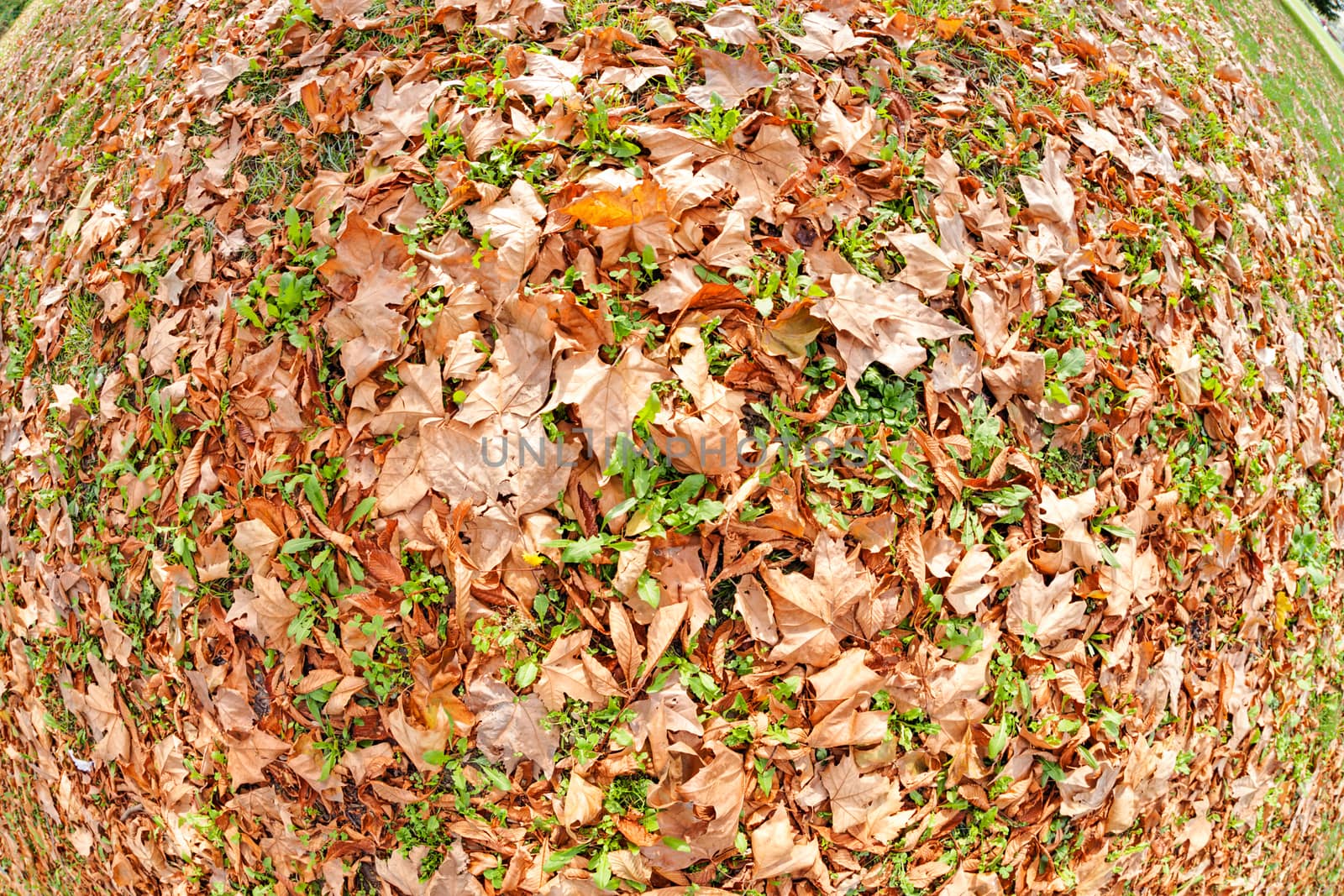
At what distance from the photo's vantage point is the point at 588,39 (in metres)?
2.12

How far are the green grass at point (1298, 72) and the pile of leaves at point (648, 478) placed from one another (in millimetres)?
2903

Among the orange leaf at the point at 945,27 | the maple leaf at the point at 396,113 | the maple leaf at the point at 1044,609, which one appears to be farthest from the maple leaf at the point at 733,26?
the maple leaf at the point at 1044,609

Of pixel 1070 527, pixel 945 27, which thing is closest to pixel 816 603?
pixel 1070 527

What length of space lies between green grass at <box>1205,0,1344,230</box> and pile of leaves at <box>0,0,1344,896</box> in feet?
9.52

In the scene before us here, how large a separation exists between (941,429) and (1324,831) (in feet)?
8.28

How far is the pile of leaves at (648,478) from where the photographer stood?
5.71ft

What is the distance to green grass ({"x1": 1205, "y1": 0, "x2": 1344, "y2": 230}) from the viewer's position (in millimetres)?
4508

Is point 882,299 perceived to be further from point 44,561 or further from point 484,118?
point 44,561

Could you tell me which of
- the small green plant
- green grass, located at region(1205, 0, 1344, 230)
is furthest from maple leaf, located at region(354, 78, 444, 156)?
green grass, located at region(1205, 0, 1344, 230)

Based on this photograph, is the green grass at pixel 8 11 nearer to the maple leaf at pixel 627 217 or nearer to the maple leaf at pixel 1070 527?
the maple leaf at pixel 627 217

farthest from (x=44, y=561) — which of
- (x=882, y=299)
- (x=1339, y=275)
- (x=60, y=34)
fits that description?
(x=1339, y=275)

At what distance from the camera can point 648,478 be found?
172 centimetres

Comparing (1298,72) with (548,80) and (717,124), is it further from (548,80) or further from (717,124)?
(548,80)

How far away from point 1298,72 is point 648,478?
5.78m
